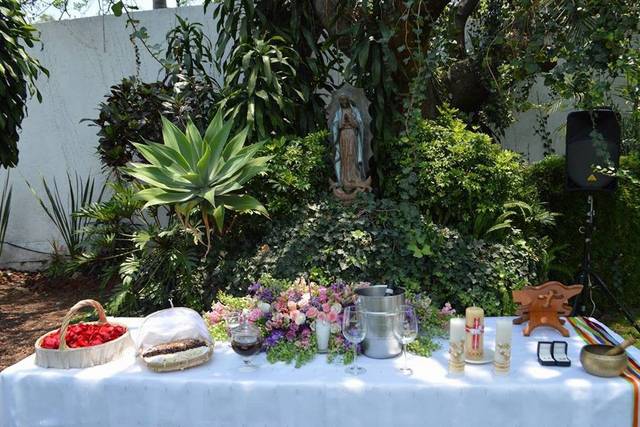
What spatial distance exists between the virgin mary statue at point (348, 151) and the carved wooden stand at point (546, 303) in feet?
5.42

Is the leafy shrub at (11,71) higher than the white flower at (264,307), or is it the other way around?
the leafy shrub at (11,71)

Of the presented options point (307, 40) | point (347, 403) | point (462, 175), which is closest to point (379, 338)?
point (347, 403)

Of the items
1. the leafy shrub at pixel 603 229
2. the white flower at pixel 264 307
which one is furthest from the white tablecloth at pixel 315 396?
the leafy shrub at pixel 603 229

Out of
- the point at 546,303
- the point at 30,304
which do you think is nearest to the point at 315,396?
the point at 546,303

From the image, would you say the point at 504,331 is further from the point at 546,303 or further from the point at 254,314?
the point at 254,314

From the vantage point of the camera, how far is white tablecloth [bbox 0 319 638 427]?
5.21 feet

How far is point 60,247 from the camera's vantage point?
5891 mm

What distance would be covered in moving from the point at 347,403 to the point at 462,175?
7.20 feet

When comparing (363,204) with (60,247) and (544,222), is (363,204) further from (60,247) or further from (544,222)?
(60,247)

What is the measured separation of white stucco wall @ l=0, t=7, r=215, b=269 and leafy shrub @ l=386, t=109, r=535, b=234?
3.35m

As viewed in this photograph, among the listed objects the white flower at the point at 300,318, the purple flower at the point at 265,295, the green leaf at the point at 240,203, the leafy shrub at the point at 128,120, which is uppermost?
the leafy shrub at the point at 128,120

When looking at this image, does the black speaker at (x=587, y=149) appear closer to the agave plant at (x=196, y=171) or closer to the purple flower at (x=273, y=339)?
the agave plant at (x=196, y=171)

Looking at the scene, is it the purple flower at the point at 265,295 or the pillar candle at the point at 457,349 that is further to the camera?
the purple flower at the point at 265,295

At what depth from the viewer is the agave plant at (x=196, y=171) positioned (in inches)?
113
